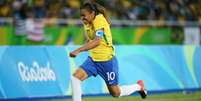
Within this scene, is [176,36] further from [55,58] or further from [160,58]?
[55,58]

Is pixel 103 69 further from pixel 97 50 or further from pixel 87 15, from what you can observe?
pixel 87 15

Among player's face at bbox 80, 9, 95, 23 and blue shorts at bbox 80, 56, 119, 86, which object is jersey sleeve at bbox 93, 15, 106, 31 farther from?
blue shorts at bbox 80, 56, 119, 86

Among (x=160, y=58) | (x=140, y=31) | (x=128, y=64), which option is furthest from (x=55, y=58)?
(x=140, y=31)

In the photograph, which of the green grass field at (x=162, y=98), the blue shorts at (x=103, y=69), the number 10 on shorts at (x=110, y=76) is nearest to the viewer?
the blue shorts at (x=103, y=69)

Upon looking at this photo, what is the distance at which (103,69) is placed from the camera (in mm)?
12625

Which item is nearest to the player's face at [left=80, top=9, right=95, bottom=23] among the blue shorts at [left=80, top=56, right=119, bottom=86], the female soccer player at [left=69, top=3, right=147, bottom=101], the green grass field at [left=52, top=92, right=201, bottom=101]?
the female soccer player at [left=69, top=3, right=147, bottom=101]

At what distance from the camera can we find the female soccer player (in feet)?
39.9

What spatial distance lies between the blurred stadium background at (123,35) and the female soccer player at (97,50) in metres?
3.49

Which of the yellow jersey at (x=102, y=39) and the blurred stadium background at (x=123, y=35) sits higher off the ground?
the yellow jersey at (x=102, y=39)

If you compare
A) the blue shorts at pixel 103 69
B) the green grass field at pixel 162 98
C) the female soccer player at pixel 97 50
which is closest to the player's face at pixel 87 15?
the female soccer player at pixel 97 50

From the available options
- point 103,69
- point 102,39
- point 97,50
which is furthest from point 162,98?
point 102,39

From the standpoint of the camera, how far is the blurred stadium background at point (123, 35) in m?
16.8

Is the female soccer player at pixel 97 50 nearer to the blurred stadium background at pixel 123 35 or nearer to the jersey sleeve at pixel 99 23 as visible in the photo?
the jersey sleeve at pixel 99 23

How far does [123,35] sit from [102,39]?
1447cm
